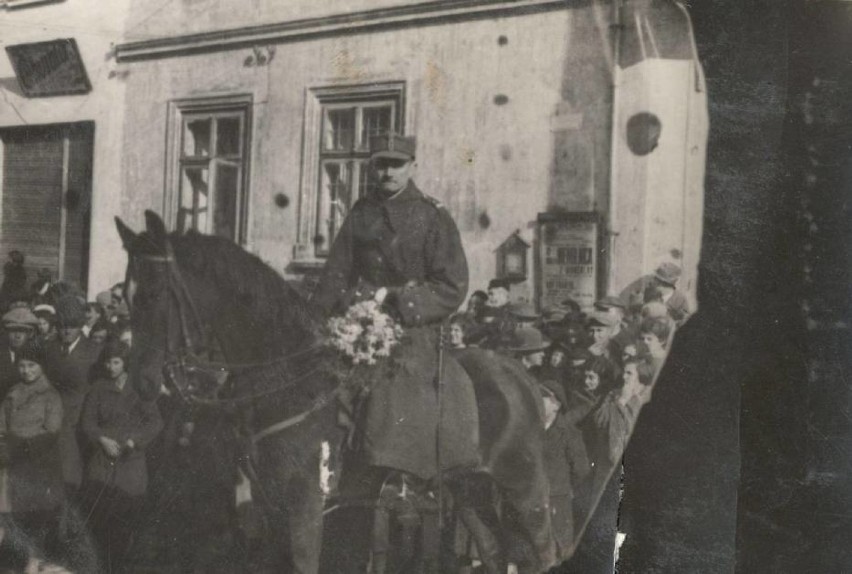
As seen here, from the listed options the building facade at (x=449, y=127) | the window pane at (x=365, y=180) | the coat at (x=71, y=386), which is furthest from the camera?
the coat at (x=71, y=386)

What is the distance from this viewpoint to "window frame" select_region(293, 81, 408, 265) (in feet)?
11.6

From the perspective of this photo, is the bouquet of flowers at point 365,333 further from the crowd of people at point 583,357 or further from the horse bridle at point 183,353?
the horse bridle at point 183,353

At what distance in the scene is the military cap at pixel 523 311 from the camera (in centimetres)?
338

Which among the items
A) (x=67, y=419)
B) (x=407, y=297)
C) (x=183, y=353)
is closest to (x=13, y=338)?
(x=67, y=419)

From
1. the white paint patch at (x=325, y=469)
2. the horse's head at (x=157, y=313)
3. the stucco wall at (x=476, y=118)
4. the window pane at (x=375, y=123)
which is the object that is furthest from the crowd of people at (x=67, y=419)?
the window pane at (x=375, y=123)

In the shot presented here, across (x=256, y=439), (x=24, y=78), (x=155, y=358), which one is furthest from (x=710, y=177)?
(x=24, y=78)

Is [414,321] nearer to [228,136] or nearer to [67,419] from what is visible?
[228,136]

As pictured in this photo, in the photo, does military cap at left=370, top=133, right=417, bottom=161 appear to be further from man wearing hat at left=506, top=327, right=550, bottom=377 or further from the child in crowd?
the child in crowd

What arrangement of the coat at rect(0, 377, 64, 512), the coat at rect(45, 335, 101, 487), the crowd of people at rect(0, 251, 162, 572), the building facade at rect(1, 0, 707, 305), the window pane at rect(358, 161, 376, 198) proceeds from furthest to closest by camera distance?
the coat at rect(0, 377, 64, 512)
the coat at rect(45, 335, 101, 487)
the crowd of people at rect(0, 251, 162, 572)
the window pane at rect(358, 161, 376, 198)
the building facade at rect(1, 0, 707, 305)

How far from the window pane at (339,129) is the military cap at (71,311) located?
144cm

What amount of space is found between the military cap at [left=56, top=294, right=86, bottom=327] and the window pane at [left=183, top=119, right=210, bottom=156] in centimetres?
90

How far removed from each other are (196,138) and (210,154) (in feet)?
0.42

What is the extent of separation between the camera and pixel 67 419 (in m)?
4.04

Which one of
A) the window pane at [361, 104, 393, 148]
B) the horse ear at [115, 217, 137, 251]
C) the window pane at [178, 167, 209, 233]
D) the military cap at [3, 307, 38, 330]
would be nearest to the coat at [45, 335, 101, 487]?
the military cap at [3, 307, 38, 330]
